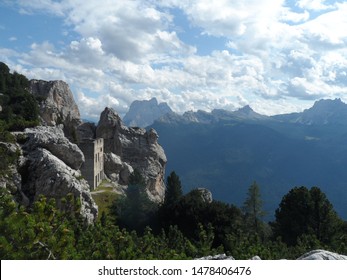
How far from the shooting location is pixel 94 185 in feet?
290

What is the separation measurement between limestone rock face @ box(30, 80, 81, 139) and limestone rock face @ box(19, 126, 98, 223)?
153 feet

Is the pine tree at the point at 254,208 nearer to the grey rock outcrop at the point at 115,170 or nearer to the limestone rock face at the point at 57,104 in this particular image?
the grey rock outcrop at the point at 115,170

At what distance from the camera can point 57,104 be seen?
475 feet

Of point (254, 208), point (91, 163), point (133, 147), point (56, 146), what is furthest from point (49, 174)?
point (133, 147)

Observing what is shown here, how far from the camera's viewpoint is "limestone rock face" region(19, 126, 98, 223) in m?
55.0

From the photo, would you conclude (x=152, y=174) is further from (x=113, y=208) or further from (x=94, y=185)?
(x=113, y=208)

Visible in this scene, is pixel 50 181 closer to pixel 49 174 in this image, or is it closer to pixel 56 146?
pixel 49 174

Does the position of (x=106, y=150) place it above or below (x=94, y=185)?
above

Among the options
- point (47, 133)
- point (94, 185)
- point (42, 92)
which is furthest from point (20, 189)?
point (42, 92)

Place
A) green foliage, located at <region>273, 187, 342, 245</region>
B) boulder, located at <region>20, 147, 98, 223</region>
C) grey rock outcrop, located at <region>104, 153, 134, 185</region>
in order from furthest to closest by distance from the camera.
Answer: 1. grey rock outcrop, located at <region>104, 153, 134, 185</region>
2. green foliage, located at <region>273, 187, 342, 245</region>
3. boulder, located at <region>20, 147, 98, 223</region>

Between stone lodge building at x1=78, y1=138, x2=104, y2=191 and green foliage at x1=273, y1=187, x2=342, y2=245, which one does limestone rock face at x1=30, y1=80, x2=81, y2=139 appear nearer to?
stone lodge building at x1=78, y1=138, x2=104, y2=191

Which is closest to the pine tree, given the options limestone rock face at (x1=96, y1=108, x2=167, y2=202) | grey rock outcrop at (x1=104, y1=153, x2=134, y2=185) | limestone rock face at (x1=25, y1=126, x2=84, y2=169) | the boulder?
grey rock outcrop at (x1=104, y1=153, x2=134, y2=185)

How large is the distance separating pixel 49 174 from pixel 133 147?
7165 cm

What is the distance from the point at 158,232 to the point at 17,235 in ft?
176
